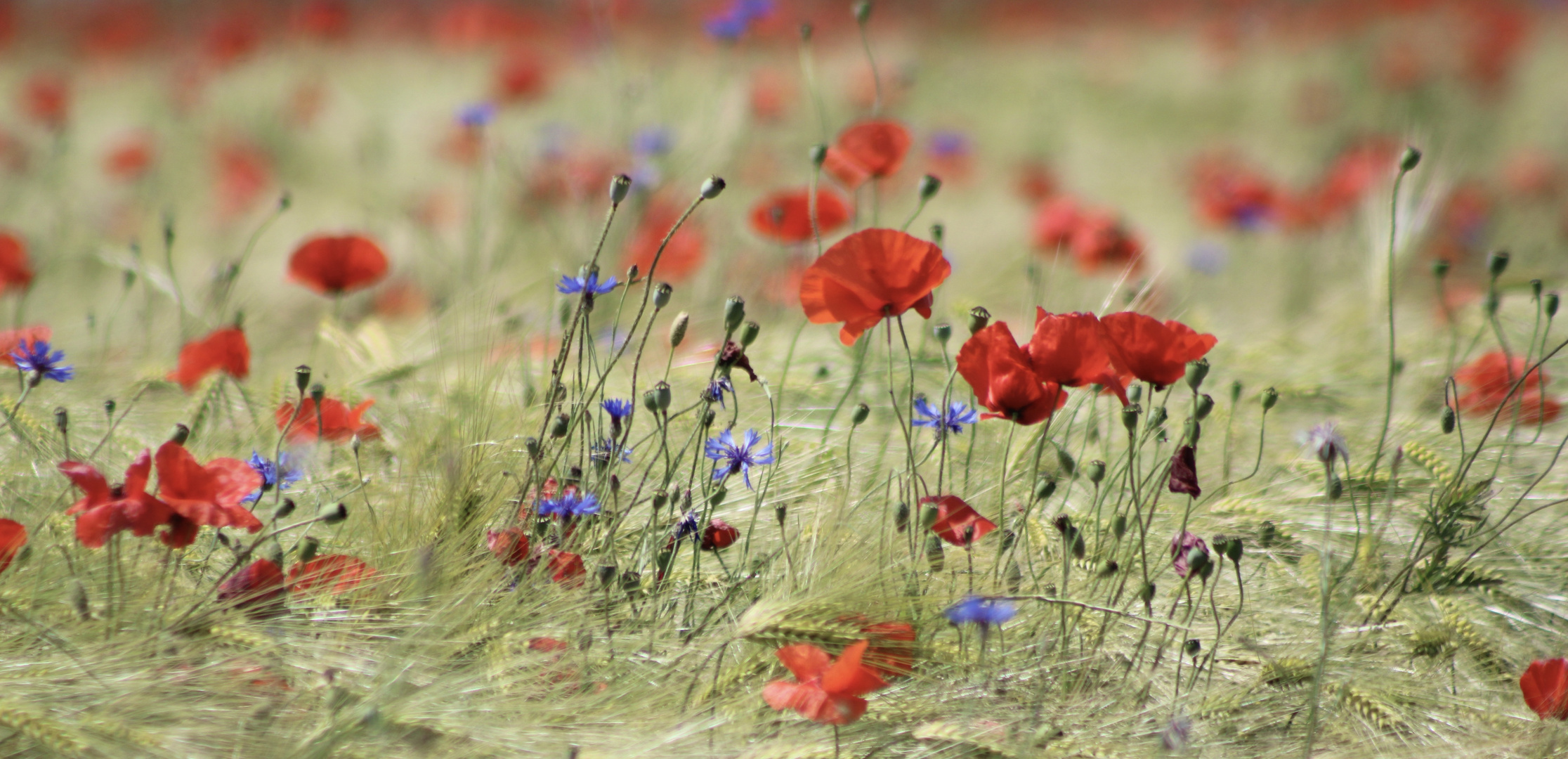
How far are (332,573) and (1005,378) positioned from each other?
0.70 meters

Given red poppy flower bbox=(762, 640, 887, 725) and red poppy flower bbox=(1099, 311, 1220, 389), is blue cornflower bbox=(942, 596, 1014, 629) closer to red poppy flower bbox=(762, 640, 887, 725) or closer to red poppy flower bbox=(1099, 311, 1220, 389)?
red poppy flower bbox=(762, 640, 887, 725)

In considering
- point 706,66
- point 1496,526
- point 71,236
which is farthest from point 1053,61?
point 1496,526

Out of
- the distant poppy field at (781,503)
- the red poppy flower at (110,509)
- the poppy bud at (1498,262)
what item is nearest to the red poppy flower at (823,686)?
the distant poppy field at (781,503)

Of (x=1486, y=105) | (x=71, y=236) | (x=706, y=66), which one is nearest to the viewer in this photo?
(x=71, y=236)

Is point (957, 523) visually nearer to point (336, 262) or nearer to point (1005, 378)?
point (1005, 378)

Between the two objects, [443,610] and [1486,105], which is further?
[1486,105]

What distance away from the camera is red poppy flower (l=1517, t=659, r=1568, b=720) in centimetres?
110

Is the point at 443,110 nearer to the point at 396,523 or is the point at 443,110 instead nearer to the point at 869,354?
the point at 869,354

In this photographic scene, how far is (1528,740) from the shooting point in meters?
1.11

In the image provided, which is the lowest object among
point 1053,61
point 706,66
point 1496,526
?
point 1496,526

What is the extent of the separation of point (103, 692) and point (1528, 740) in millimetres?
1299

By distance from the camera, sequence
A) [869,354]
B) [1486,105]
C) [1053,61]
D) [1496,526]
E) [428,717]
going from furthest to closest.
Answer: [1053,61] < [1486,105] < [869,354] < [1496,526] < [428,717]

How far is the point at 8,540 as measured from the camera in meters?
1.04

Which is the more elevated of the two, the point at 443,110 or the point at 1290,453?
the point at 443,110
